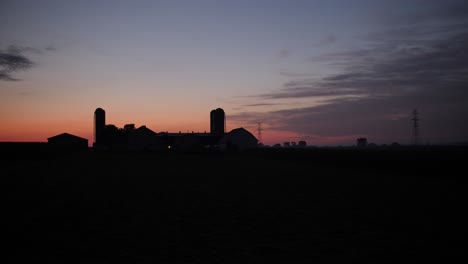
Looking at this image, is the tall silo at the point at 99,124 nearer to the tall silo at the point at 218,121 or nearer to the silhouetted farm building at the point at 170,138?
the silhouetted farm building at the point at 170,138

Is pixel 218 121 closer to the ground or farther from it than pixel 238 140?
farther from it

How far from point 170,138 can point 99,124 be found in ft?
73.8

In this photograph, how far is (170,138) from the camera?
87500mm

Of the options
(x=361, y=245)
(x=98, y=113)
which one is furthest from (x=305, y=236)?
(x=98, y=113)

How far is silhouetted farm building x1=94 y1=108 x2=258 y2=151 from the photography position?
262ft

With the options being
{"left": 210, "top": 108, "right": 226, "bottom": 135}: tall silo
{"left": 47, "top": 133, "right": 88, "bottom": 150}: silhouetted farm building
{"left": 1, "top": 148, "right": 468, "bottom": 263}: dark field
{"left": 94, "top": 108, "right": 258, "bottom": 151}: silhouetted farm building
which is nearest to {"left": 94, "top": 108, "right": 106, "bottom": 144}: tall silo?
{"left": 94, "top": 108, "right": 258, "bottom": 151}: silhouetted farm building

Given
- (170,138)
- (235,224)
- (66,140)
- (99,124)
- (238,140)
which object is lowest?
(235,224)

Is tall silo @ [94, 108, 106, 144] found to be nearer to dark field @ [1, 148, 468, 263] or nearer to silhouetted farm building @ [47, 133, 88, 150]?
silhouetted farm building @ [47, 133, 88, 150]

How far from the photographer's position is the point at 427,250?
759 cm

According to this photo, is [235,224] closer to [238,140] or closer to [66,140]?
[238,140]

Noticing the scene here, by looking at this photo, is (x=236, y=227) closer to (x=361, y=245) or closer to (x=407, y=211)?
(x=361, y=245)

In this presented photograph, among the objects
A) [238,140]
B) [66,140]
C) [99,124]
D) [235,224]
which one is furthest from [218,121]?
[235,224]

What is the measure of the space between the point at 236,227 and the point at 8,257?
5114 mm

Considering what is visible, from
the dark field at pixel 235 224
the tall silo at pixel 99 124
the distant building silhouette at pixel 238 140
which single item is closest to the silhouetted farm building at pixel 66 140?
the tall silo at pixel 99 124
